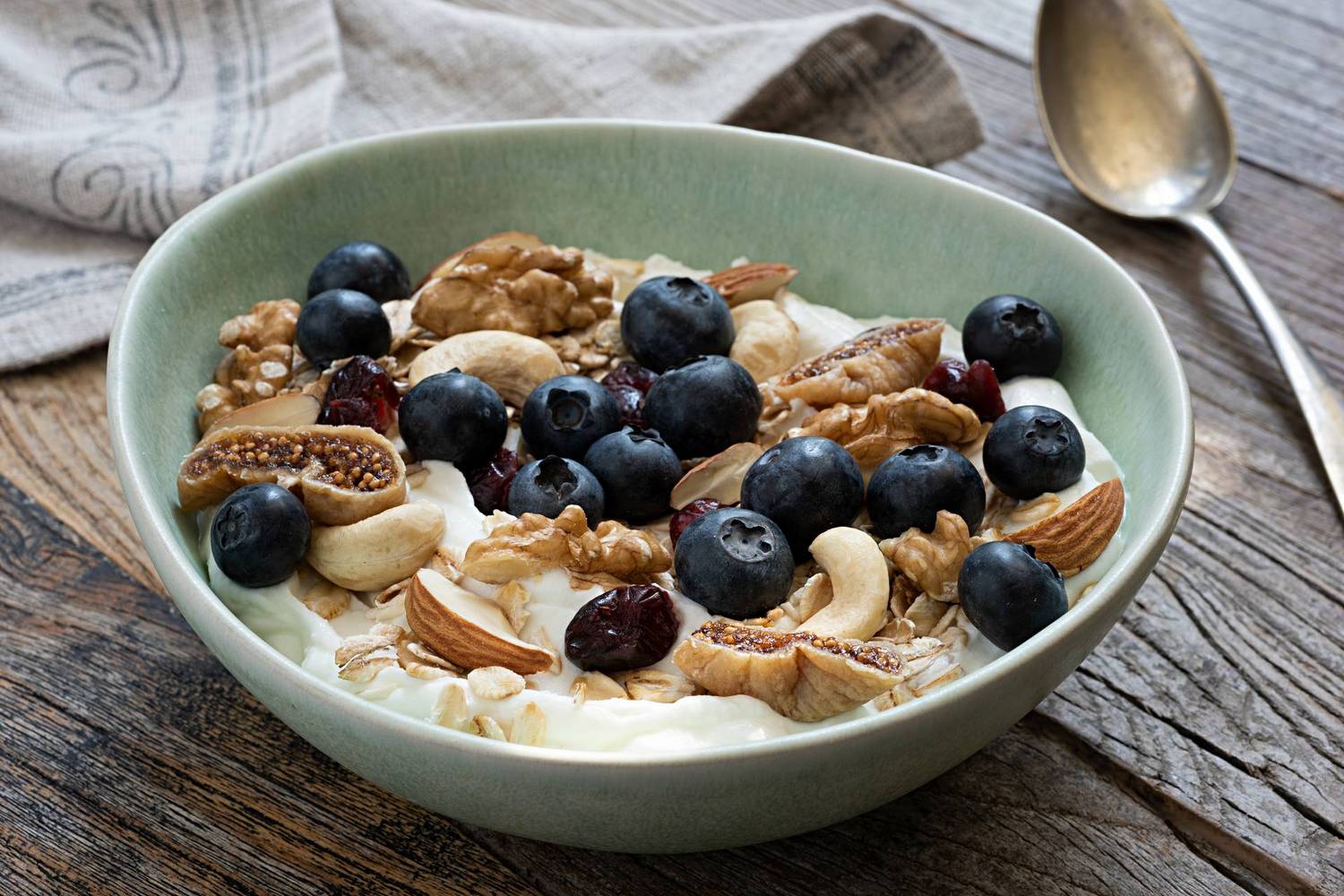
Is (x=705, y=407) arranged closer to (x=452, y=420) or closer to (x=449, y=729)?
(x=452, y=420)

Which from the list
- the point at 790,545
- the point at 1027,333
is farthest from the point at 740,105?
the point at 790,545

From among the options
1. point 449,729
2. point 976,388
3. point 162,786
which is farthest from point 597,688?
point 976,388

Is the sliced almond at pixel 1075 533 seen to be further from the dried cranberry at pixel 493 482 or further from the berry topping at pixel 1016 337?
the dried cranberry at pixel 493 482

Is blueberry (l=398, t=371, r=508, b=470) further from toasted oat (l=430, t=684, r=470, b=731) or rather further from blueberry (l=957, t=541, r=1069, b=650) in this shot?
blueberry (l=957, t=541, r=1069, b=650)

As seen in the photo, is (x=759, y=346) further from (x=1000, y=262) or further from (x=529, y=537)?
(x=529, y=537)

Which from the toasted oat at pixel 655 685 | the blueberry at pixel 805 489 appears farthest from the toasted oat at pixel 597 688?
the blueberry at pixel 805 489

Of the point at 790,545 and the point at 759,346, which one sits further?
the point at 759,346
